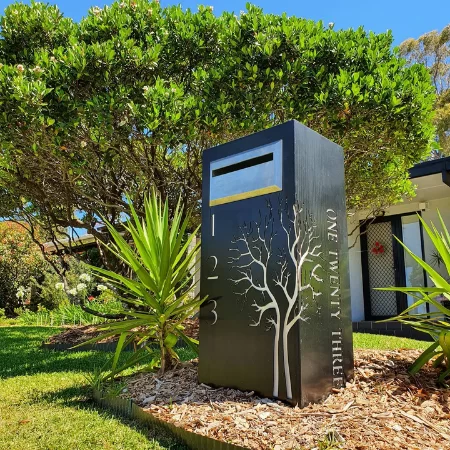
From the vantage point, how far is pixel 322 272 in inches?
141

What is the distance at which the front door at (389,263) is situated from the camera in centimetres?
1079

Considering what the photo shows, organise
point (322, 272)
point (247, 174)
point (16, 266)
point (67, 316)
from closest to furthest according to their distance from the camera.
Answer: point (322, 272) → point (247, 174) → point (67, 316) → point (16, 266)

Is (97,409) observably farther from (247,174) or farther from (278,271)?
(247,174)

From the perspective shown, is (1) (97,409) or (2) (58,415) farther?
(1) (97,409)

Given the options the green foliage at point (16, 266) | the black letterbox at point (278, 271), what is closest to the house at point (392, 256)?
the black letterbox at point (278, 271)

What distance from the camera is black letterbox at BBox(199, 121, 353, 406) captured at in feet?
11.0

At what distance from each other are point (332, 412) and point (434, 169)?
6.76 m

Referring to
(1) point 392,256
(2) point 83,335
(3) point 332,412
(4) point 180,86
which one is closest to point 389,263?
(1) point 392,256

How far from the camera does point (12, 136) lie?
556cm

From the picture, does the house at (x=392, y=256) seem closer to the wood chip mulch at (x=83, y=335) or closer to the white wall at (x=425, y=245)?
the white wall at (x=425, y=245)

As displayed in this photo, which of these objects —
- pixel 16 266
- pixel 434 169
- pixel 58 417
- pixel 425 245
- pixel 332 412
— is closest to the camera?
pixel 332 412

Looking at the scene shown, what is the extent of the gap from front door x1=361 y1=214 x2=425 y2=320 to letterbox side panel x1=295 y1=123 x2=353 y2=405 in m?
7.42

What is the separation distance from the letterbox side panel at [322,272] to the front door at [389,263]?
7423 mm

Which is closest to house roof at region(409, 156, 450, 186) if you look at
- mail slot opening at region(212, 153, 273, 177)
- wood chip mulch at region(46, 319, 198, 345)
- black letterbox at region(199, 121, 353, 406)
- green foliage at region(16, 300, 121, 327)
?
wood chip mulch at region(46, 319, 198, 345)
